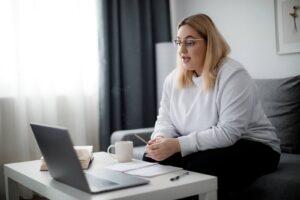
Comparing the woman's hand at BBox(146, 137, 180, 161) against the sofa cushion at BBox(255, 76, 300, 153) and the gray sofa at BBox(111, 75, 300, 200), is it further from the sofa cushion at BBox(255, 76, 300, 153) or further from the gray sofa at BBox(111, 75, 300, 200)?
the sofa cushion at BBox(255, 76, 300, 153)

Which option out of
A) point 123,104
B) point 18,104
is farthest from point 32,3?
point 123,104

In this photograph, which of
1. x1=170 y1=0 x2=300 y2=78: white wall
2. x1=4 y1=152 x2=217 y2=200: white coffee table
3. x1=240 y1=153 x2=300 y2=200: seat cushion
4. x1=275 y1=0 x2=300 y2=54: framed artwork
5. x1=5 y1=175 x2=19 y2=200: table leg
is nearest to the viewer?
x1=4 y1=152 x2=217 y2=200: white coffee table

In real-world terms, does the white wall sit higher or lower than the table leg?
higher

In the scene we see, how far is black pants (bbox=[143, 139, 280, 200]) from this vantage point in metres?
1.72

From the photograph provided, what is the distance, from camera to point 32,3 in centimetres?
303

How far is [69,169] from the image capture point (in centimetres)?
136

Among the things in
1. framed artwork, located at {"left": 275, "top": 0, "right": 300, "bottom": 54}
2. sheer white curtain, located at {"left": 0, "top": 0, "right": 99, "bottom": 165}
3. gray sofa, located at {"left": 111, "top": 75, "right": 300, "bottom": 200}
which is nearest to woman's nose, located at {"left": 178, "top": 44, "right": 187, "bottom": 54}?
gray sofa, located at {"left": 111, "top": 75, "right": 300, "bottom": 200}

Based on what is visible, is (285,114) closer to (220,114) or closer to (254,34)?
(220,114)

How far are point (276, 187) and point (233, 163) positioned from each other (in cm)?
22

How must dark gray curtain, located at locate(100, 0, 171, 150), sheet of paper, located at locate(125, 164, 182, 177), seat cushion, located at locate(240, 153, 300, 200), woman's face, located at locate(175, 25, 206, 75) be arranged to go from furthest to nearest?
dark gray curtain, located at locate(100, 0, 171, 150)
woman's face, located at locate(175, 25, 206, 75)
seat cushion, located at locate(240, 153, 300, 200)
sheet of paper, located at locate(125, 164, 182, 177)

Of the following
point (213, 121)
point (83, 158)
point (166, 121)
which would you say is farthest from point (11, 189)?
point (213, 121)

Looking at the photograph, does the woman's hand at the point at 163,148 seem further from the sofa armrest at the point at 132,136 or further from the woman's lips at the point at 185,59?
the sofa armrest at the point at 132,136

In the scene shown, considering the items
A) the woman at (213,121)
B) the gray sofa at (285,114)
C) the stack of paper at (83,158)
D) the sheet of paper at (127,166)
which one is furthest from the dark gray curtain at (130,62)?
the sheet of paper at (127,166)

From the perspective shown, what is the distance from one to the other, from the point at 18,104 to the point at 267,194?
6.12 ft
